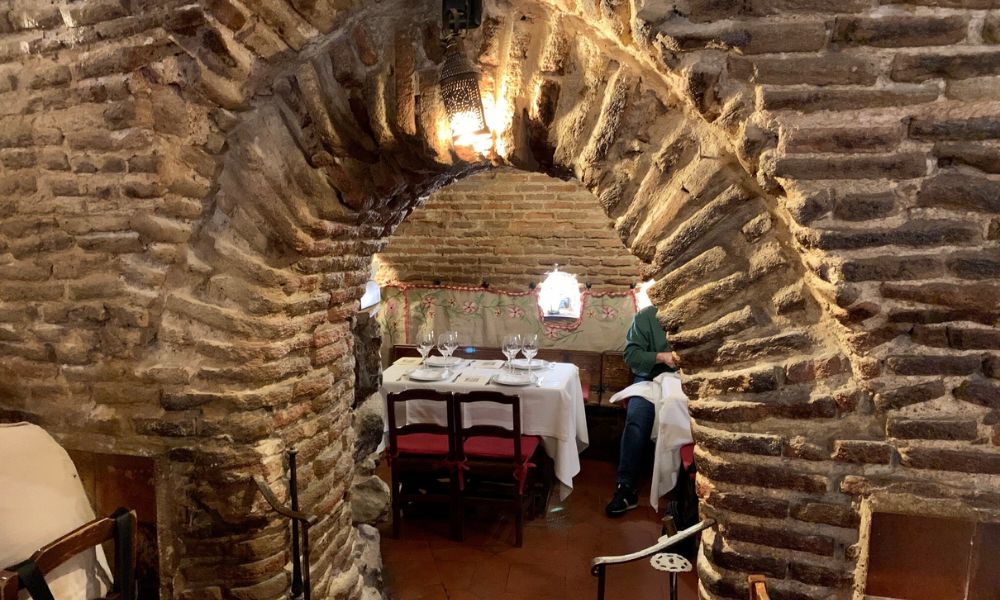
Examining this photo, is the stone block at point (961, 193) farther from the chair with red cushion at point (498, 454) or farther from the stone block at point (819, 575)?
the chair with red cushion at point (498, 454)

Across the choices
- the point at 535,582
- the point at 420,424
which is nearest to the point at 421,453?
the point at 420,424

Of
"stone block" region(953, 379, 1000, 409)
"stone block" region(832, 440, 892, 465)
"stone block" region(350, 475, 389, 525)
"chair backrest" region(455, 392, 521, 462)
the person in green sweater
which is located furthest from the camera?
the person in green sweater

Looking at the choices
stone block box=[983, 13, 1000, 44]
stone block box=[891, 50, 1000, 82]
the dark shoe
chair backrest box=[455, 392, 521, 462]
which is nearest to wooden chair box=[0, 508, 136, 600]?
chair backrest box=[455, 392, 521, 462]

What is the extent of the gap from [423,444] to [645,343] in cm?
180

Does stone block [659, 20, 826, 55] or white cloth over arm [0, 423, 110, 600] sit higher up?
stone block [659, 20, 826, 55]

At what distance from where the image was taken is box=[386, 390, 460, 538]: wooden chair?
3.91 metres

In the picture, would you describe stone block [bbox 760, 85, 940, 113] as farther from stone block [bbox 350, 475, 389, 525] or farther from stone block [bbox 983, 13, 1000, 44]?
stone block [bbox 350, 475, 389, 525]

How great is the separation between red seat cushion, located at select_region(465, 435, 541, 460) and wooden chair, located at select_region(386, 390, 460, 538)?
16cm

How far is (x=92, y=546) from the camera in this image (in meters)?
1.70

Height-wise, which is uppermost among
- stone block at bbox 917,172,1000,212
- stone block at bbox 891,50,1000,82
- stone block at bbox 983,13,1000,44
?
stone block at bbox 983,13,1000,44

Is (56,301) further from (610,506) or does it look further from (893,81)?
(610,506)

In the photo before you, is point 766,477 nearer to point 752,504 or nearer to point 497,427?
point 752,504

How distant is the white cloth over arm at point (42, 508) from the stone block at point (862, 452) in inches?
82.7

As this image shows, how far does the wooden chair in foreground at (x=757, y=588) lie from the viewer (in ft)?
4.76
